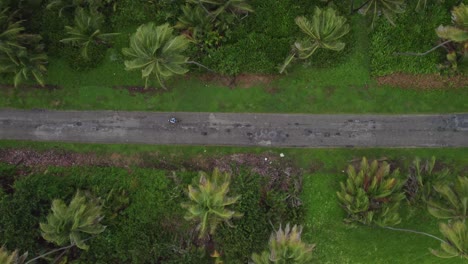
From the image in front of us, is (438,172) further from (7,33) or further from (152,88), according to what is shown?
(7,33)

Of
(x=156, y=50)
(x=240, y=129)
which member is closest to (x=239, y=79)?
(x=240, y=129)

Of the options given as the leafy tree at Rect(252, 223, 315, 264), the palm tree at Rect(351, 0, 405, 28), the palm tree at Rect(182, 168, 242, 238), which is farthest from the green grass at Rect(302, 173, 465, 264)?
the palm tree at Rect(351, 0, 405, 28)

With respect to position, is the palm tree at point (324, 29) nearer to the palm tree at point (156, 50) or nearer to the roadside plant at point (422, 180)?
the palm tree at point (156, 50)

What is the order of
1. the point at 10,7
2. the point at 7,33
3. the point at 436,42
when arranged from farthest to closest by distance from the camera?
the point at 436,42
the point at 10,7
the point at 7,33

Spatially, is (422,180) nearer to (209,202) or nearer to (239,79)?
(239,79)

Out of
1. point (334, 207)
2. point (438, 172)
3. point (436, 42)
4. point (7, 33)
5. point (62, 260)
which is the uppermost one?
point (436, 42)

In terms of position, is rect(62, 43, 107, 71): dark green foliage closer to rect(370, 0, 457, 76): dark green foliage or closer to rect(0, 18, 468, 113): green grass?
rect(0, 18, 468, 113): green grass

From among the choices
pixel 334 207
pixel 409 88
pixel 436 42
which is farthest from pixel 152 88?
pixel 436 42
